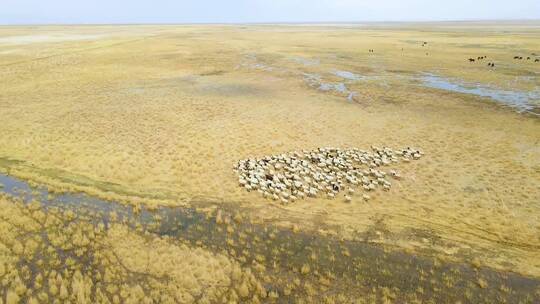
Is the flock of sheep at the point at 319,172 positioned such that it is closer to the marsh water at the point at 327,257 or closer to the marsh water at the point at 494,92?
the marsh water at the point at 327,257

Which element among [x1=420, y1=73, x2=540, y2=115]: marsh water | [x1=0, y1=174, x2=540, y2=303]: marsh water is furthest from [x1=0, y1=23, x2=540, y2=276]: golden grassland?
[x1=420, y1=73, x2=540, y2=115]: marsh water

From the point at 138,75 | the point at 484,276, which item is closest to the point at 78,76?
the point at 138,75

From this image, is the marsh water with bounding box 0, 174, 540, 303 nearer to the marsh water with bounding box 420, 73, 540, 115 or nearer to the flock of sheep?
the flock of sheep

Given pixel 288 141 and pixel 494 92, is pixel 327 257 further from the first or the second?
pixel 494 92

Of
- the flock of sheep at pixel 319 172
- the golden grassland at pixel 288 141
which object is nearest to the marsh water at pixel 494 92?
the golden grassland at pixel 288 141

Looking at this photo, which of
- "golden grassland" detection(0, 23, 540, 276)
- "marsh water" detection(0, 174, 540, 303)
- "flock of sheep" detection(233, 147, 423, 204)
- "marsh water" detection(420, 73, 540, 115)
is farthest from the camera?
"marsh water" detection(420, 73, 540, 115)

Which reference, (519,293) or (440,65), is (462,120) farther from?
(440,65)
